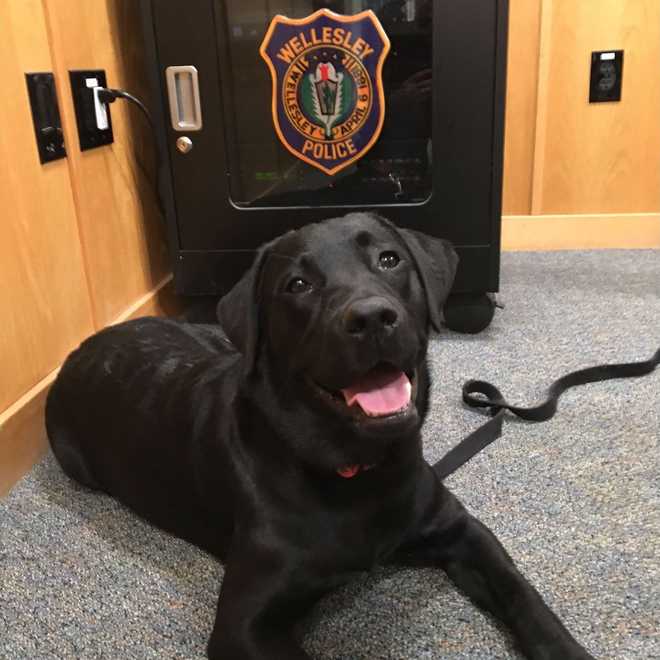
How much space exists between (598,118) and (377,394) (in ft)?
6.97

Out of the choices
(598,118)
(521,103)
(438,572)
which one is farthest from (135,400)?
(598,118)

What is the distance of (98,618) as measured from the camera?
102 cm

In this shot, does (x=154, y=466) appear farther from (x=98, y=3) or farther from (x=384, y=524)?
(x=98, y=3)

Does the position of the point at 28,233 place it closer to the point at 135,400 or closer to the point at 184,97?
the point at 135,400

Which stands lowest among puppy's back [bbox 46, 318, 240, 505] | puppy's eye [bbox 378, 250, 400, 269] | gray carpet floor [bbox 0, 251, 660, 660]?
gray carpet floor [bbox 0, 251, 660, 660]

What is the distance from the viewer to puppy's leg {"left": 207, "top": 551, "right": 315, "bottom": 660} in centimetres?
87

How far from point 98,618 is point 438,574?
0.50 meters

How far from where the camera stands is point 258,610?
89 cm

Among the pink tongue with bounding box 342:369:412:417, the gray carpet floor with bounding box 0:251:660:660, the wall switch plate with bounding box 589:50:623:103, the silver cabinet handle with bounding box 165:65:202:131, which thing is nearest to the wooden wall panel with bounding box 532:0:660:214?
the wall switch plate with bounding box 589:50:623:103

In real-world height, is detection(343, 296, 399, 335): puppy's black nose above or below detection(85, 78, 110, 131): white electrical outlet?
below

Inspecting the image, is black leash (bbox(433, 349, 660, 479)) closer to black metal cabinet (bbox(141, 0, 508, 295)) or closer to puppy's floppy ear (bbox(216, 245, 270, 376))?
black metal cabinet (bbox(141, 0, 508, 295))

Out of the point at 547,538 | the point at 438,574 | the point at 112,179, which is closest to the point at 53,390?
the point at 112,179

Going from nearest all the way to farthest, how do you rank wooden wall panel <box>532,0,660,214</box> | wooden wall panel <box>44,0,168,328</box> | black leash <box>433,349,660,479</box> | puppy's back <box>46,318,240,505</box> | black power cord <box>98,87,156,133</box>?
puppy's back <box>46,318,240,505</box> < black leash <box>433,349,660,479</box> < wooden wall panel <box>44,0,168,328</box> < black power cord <box>98,87,156,133</box> < wooden wall panel <box>532,0,660,214</box>

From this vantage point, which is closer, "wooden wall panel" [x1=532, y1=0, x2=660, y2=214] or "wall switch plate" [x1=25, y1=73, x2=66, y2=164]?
"wall switch plate" [x1=25, y1=73, x2=66, y2=164]
